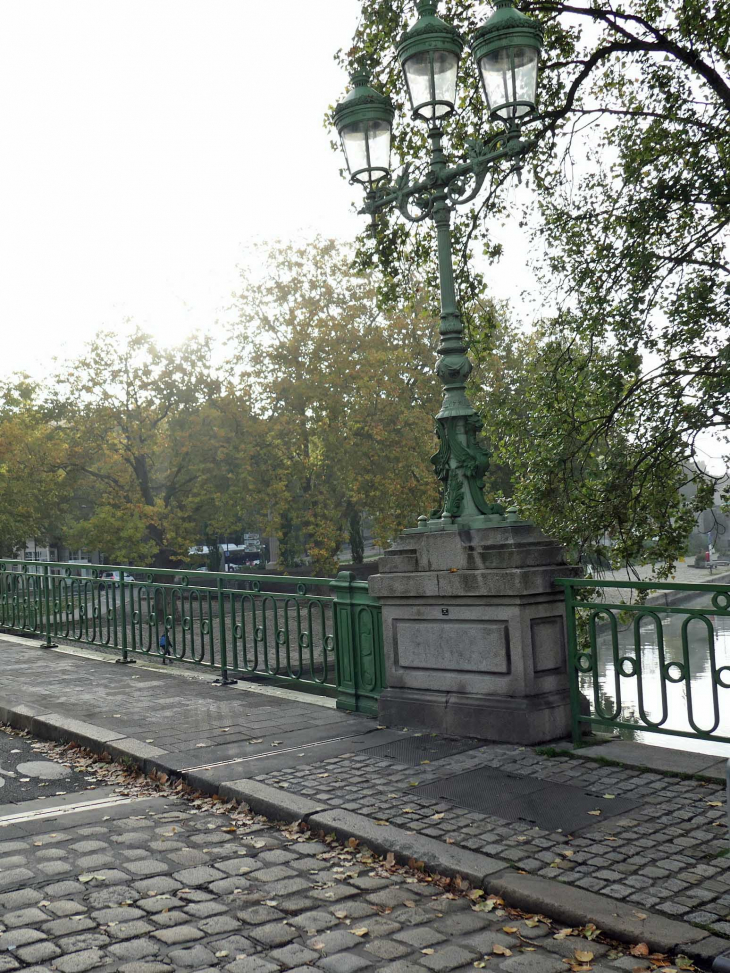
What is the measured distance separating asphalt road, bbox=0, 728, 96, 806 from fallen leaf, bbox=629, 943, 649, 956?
4.02m

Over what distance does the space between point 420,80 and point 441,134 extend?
1.46 ft

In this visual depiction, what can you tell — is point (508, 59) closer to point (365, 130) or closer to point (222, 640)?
point (365, 130)

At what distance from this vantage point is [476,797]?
538 cm

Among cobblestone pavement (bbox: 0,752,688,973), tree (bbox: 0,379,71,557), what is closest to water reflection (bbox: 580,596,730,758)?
cobblestone pavement (bbox: 0,752,688,973)

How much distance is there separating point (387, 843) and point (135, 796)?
211 cm

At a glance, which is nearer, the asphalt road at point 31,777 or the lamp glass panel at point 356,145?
the asphalt road at point 31,777

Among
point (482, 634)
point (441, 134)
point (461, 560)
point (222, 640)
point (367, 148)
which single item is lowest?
point (222, 640)

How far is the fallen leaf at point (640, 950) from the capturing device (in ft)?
11.5

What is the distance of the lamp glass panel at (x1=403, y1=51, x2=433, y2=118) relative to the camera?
23.4ft

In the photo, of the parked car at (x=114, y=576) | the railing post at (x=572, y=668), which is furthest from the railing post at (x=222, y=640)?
the railing post at (x=572, y=668)

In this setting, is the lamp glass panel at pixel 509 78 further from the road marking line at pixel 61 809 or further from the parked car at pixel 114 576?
the parked car at pixel 114 576

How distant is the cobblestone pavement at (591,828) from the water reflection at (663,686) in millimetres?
554

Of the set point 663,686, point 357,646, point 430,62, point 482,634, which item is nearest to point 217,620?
point 357,646

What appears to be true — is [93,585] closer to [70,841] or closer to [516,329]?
[70,841]
